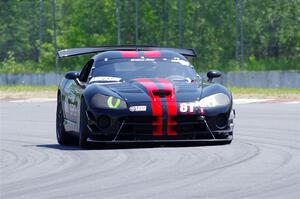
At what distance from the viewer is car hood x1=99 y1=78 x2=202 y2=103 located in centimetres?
1259

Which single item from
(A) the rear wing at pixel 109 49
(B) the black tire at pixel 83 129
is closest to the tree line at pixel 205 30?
(A) the rear wing at pixel 109 49

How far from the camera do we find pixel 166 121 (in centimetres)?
1247

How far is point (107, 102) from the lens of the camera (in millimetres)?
12609

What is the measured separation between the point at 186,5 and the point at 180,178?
50.4m

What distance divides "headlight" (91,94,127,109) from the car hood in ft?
0.27

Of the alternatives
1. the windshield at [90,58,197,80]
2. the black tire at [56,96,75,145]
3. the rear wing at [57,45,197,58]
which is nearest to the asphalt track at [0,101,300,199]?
the black tire at [56,96,75,145]

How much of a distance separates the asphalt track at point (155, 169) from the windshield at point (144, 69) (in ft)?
3.74

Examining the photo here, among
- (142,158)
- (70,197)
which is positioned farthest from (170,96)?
(70,197)

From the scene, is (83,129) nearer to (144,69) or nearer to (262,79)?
(144,69)

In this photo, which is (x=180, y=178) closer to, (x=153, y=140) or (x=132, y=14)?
(x=153, y=140)

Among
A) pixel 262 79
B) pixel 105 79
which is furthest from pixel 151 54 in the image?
pixel 262 79

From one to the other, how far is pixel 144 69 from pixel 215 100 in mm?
1418

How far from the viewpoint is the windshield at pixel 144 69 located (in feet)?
45.2

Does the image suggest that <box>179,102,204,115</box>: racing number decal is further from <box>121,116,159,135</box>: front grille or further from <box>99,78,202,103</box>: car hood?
<box>121,116,159,135</box>: front grille
